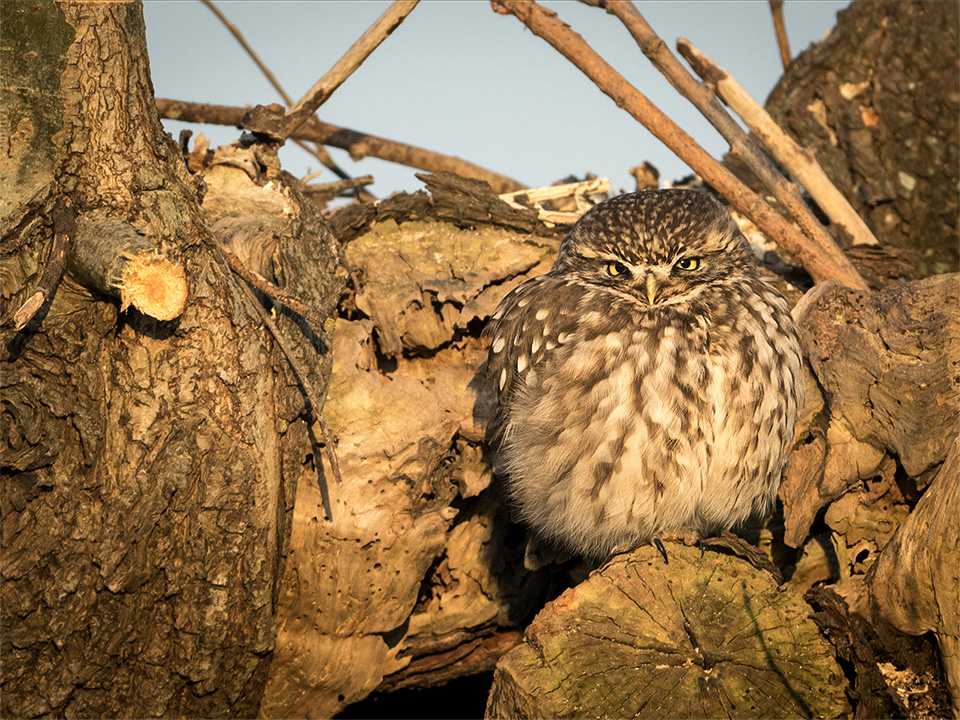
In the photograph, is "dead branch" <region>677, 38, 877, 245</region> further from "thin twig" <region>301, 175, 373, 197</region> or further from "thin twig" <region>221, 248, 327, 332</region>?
"thin twig" <region>221, 248, 327, 332</region>

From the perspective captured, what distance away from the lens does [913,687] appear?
9.81ft

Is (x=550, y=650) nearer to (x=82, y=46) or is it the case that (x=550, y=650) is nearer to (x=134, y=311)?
(x=134, y=311)

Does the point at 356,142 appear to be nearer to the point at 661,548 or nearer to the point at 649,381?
the point at 649,381

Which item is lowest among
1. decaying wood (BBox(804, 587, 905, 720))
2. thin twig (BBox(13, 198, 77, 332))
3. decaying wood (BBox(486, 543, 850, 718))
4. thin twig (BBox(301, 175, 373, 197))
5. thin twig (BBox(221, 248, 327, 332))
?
decaying wood (BBox(804, 587, 905, 720))

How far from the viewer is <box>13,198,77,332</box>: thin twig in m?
2.67

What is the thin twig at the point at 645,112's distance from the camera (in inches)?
161

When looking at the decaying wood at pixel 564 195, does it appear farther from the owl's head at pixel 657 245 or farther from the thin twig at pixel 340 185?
the owl's head at pixel 657 245

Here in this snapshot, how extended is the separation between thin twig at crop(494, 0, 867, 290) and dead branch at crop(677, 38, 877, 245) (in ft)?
1.77

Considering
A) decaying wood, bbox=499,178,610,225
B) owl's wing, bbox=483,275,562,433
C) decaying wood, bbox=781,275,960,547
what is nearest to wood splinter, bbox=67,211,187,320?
owl's wing, bbox=483,275,562,433

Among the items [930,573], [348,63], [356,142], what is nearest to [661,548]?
[930,573]

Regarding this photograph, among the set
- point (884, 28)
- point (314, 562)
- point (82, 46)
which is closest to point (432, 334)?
point (314, 562)

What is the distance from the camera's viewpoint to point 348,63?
162 inches

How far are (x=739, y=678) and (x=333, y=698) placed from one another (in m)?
1.74

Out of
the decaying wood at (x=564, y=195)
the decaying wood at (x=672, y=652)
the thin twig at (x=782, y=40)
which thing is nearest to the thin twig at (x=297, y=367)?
the decaying wood at (x=672, y=652)
